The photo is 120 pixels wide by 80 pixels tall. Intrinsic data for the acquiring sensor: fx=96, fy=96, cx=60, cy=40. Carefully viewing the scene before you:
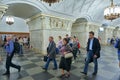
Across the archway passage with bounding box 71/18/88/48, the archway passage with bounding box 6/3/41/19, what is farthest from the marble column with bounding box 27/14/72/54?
the archway passage with bounding box 71/18/88/48

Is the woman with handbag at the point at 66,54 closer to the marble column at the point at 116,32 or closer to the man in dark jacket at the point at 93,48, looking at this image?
the man in dark jacket at the point at 93,48

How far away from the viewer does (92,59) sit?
12.9 ft

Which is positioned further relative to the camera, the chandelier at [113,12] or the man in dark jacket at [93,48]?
the chandelier at [113,12]

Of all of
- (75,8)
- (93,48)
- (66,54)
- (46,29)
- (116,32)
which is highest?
(75,8)

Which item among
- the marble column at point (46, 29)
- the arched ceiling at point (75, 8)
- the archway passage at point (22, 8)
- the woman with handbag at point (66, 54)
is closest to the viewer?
the woman with handbag at point (66, 54)

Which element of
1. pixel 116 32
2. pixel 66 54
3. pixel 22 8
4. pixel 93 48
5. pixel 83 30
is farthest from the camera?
pixel 116 32

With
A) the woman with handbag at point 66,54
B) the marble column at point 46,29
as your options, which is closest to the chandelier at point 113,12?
the marble column at point 46,29

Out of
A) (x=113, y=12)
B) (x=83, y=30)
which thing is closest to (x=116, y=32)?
(x=83, y=30)

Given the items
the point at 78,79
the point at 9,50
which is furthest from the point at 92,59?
the point at 9,50

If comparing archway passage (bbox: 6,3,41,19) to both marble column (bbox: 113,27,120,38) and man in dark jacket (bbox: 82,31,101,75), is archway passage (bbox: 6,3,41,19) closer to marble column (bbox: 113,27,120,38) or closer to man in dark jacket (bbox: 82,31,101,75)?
man in dark jacket (bbox: 82,31,101,75)

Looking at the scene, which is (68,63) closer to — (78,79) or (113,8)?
(78,79)

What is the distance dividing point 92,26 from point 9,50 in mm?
11283

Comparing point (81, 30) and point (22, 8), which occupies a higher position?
point (22, 8)

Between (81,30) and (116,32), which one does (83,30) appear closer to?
(81,30)
